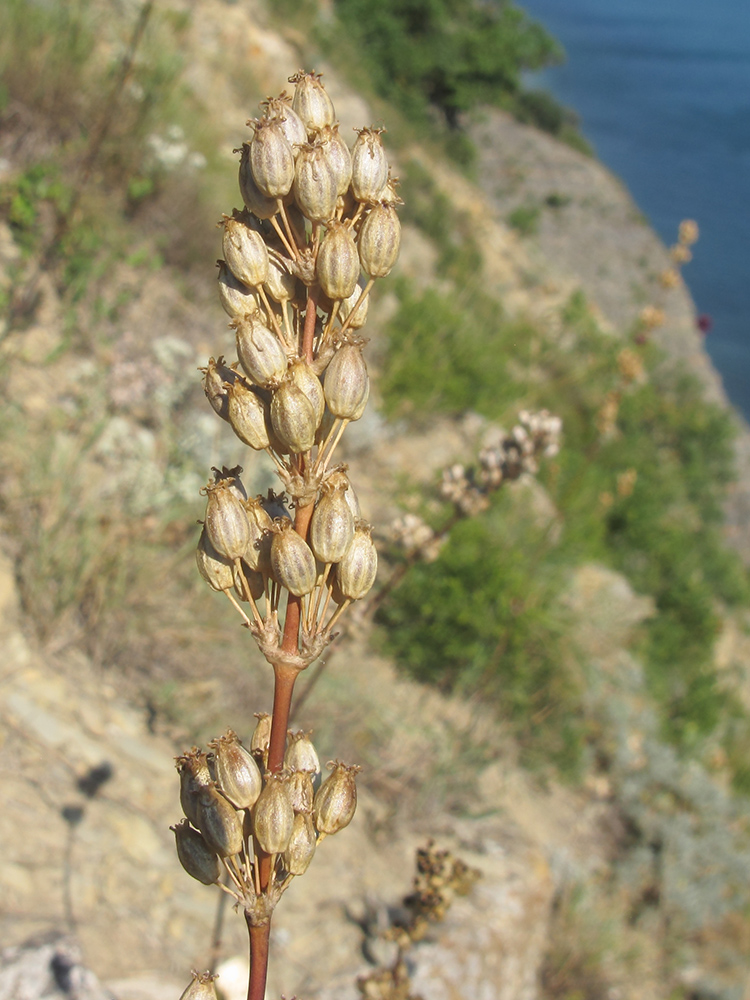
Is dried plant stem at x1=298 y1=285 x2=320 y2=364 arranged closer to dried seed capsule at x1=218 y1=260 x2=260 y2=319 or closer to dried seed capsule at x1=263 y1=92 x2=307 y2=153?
dried seed capsule at x1=218 y1=260 x2=260 y2=319

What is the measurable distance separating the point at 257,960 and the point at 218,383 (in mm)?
877

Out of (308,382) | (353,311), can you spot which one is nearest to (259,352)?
(308,382)

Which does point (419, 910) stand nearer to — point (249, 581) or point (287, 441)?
point (249, 581)

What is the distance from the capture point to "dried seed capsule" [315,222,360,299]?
1.13m

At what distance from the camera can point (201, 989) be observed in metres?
1.16

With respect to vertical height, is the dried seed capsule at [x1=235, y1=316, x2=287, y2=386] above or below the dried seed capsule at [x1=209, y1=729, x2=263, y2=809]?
above

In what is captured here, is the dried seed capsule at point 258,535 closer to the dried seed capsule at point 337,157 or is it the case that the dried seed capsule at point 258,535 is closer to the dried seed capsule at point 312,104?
the dried seed capsule at point 337,157

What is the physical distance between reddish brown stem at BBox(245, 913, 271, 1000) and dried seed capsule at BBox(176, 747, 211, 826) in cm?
18

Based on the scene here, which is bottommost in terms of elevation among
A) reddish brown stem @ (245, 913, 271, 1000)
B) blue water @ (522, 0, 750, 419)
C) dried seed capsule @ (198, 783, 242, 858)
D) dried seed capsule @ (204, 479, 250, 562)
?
reddish brown stem @ (245, 913, 271, 1000)

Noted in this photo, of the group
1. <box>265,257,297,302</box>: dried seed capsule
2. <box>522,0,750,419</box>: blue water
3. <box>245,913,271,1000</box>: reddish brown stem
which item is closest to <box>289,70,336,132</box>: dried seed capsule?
<box>265,257,297,302</box>: dried seed capsule

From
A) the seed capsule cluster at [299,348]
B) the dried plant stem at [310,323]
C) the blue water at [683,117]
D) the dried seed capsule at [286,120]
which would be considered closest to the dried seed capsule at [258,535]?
the seed capsule cluster at [299,348]

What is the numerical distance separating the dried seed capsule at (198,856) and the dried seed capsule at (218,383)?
660mm

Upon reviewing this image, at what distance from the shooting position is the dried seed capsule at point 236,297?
1169 mm

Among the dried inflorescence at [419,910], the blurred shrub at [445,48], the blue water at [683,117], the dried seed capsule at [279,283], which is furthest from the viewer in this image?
the blue water at [683,117]
